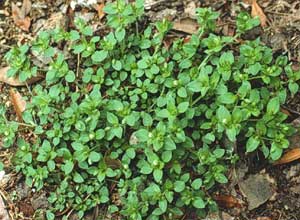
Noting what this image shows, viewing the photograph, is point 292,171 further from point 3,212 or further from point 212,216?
point 3,212

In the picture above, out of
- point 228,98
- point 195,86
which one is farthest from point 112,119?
point 228,98

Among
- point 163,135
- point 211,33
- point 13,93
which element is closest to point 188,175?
point 163,135

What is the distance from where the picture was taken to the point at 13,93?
3.01 meters

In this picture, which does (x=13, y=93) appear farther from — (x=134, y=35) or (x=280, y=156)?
(x=280, y=156)

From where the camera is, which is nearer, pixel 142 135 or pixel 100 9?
pixel 142 135

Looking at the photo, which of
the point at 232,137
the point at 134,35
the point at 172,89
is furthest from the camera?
the point at 134,35

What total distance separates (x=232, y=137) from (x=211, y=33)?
606mm

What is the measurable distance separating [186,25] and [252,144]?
751mm

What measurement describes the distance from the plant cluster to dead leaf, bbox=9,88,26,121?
0.10m

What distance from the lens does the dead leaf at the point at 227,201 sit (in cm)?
274

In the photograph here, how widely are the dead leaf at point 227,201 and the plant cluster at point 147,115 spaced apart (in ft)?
0.21

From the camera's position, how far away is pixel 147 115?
8.71ft

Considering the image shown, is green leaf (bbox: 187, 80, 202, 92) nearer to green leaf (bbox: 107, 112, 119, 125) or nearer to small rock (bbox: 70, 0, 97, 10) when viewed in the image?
green leaf (bbox: 107, 112, 119, 125)

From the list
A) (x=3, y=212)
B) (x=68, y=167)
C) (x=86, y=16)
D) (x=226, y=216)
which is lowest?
(x=226, y=216)
